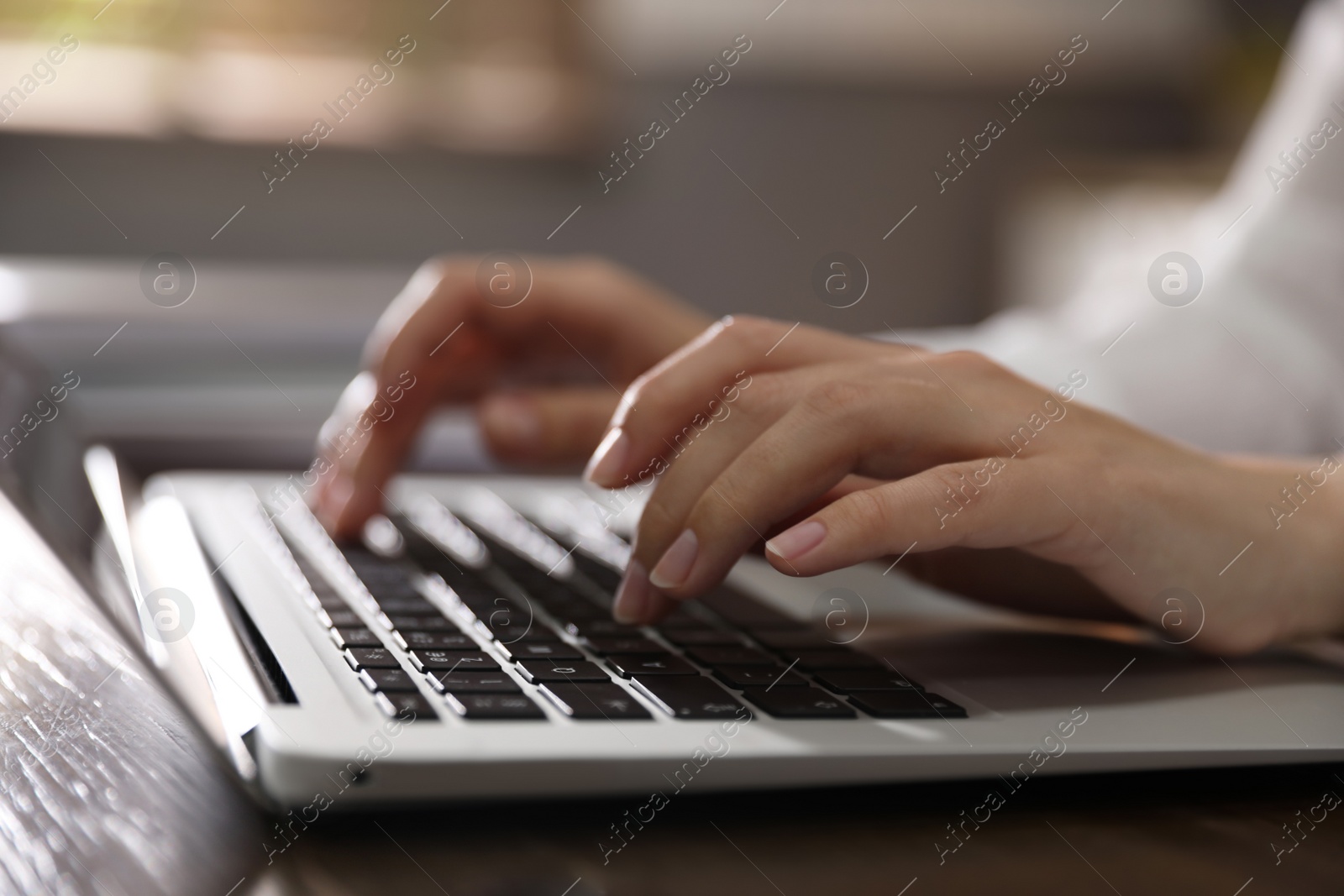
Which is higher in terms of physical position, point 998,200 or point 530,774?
point 998,200

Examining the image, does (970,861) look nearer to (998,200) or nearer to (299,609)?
(299,609)

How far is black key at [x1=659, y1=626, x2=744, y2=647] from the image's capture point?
1.36ft

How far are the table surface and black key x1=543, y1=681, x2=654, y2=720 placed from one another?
0.03 meters

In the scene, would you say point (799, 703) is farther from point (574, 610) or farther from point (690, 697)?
point (574, 610)

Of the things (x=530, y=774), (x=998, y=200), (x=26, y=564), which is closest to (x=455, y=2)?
(x=998, y=200)

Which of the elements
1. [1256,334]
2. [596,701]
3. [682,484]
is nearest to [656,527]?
[682,484]

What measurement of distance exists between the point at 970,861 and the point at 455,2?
2831 millimetres

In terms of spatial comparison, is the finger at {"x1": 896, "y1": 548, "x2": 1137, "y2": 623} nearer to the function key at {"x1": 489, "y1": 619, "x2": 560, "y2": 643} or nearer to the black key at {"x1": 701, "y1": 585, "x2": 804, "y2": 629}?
the black key at {"x1": 701, "y1": 585, "x2": 804, "y2": 629}

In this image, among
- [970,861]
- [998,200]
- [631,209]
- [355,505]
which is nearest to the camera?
[970,861]

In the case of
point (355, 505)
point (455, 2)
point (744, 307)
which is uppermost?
point (455, 2)

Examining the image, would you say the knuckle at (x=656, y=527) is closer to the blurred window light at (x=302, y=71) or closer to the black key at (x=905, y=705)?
the black key at (x=905, y=705)

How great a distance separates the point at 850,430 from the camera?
1.38 ft

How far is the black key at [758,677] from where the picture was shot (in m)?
0.36

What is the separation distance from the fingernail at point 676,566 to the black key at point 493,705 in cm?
11
